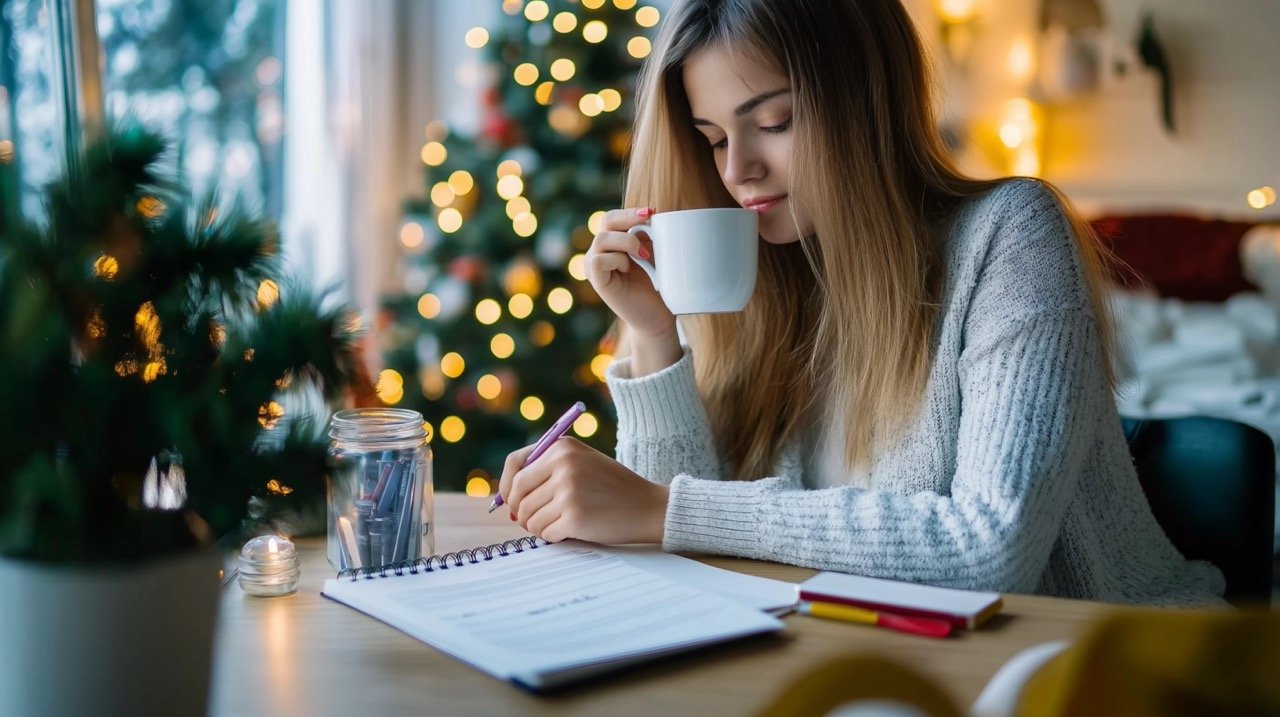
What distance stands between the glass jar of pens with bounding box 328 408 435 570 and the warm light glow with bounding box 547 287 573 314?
1.96m

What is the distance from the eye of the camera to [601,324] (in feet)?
9.54

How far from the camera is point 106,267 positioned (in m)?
0.49

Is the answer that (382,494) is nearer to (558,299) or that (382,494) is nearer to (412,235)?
(558,299)

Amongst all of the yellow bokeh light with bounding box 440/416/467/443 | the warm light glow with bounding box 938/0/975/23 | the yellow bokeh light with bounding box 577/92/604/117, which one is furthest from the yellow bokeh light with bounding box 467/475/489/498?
the warm light glow with bounding box 938/0/975/23

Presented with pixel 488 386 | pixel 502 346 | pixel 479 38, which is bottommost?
pixel 488 386

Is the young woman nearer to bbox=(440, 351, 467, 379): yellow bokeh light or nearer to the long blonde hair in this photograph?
the long blonde hair

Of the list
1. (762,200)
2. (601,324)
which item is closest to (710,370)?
(762,200)

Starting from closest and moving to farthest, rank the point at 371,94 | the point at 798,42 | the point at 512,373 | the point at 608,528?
the point at 608,528
the point at 798,42
the point at 512,373
the point at 371,94

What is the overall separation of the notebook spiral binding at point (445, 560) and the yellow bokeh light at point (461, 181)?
84.5 inches

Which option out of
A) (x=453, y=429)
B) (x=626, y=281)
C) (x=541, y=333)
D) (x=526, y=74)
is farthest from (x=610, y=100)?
(x=626, y=281)

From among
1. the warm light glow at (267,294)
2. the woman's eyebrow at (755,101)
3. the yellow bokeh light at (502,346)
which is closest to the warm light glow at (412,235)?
the yellow bokeh light at (502,346)

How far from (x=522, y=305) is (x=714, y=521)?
198cm

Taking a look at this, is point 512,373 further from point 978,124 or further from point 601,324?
point 978,124

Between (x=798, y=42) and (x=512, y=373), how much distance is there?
1812 millimetres
